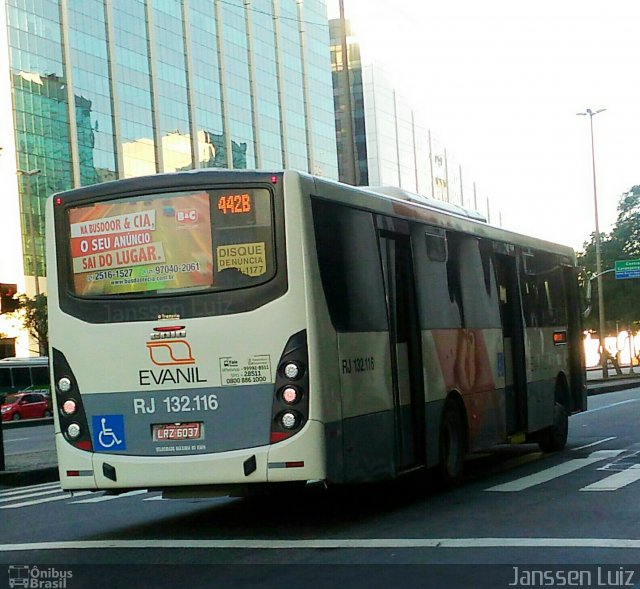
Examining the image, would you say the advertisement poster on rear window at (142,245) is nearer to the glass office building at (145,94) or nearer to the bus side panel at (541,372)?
the bus side panel at (541,372)

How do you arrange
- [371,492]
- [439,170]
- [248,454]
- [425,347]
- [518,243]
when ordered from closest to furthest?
[248,454]
[425,347]
[371,492]
[518,243]
[439,170]

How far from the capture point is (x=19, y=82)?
7231 cm

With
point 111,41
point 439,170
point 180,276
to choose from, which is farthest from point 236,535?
point 439,170

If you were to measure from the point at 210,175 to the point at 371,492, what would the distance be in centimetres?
459

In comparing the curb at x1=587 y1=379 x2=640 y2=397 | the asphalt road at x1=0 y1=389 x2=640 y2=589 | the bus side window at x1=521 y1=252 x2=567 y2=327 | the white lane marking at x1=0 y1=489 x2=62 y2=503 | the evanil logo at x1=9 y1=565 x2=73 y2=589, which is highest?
the bus side window at x1=521 y1=252 x2=567 y2=327

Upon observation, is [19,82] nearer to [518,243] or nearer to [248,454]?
[518,243]

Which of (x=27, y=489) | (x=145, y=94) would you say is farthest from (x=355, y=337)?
(x=145, y=94)

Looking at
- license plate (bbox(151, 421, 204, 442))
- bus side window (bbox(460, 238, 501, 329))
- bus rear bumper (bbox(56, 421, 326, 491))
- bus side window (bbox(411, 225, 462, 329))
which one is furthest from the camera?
bus side window (bbox(460, 238, 501, 329))

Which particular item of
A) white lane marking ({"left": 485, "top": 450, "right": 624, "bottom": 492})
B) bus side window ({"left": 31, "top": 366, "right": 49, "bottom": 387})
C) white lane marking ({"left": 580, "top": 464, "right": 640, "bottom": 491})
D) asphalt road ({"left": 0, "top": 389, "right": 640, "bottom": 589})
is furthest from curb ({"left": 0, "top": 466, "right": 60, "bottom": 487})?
bus side window ({"left": 31, "top": 366, "right": 49, "bottom": 387})

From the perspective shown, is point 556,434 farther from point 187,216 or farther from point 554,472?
point 187,216

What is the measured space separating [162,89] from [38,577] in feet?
254

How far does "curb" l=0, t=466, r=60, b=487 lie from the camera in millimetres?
17531

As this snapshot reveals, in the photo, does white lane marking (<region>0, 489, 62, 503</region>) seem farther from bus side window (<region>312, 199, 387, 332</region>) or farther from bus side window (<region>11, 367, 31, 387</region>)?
bus side window (<region>11, 367, 31, 387</region>)

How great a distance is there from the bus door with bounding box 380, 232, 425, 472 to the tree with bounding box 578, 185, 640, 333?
54.3 m
